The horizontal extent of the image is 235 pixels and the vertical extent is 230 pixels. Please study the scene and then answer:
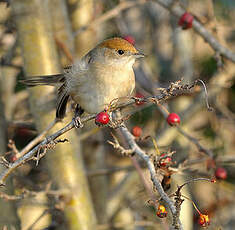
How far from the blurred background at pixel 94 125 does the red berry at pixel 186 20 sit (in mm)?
174

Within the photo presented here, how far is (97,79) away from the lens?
3.04 metres

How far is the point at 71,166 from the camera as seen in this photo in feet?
10.9

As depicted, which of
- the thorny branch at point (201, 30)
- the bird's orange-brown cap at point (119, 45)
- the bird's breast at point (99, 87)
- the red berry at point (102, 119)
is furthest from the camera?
the thorny branch at point (201, 30)

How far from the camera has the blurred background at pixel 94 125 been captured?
3.31 metres

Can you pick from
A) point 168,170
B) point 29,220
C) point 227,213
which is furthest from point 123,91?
point 227,213

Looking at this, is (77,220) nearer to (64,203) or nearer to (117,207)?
(64,203)

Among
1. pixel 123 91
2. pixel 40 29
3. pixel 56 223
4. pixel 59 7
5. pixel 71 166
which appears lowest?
pixel 56 223

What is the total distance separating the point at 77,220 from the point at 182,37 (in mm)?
2851

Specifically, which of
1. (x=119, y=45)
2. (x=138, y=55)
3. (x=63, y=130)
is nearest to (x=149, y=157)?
(x=63, y=130)

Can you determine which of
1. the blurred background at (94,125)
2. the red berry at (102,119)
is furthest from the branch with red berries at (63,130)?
the blurred background at (94,125)

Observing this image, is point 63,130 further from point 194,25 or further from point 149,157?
point 194,25

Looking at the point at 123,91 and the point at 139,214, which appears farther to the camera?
the point at 139,214

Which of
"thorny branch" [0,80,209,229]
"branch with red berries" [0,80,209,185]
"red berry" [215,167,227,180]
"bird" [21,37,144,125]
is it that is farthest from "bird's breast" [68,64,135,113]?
"red berry" [215,167,227,180]

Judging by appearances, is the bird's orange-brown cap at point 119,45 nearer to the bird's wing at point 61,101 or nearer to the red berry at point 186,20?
the bird's wing at point 61,101
